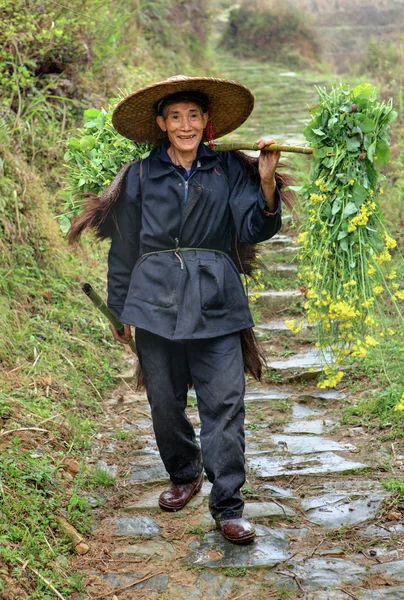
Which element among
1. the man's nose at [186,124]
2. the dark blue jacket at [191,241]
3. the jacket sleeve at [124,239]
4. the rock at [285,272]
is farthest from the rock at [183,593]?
the rock at [285,272]

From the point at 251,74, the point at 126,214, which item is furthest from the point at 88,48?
the point at 251,74

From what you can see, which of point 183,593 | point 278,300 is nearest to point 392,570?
point 183,593

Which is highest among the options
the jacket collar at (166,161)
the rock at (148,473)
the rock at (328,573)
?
the jacket collar at (166,161)

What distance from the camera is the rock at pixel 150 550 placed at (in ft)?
11.5

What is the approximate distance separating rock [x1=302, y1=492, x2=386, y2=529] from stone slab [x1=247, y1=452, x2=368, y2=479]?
11.4 inches

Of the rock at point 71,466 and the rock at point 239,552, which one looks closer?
the rock at point 239,552

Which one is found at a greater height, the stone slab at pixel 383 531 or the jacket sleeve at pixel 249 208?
the jacket sleeve at pixel 249 208

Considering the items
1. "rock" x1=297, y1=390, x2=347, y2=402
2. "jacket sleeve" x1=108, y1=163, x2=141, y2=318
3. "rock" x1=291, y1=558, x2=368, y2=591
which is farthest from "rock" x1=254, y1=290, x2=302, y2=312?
"rock" x1=291, y1=558, x2=368, y2=591

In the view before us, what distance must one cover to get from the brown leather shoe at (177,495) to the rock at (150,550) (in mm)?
300

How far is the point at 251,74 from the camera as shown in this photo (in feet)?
48.6

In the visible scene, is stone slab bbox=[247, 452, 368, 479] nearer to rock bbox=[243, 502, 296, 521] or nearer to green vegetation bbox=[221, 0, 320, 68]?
rock bbox=[243, 502, 296, 521]

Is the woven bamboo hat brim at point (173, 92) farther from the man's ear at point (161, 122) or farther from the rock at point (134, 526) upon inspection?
the rock at point (134, 526)

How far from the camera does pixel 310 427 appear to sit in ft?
16.1

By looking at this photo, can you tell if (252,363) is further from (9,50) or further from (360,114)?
(9,50)
